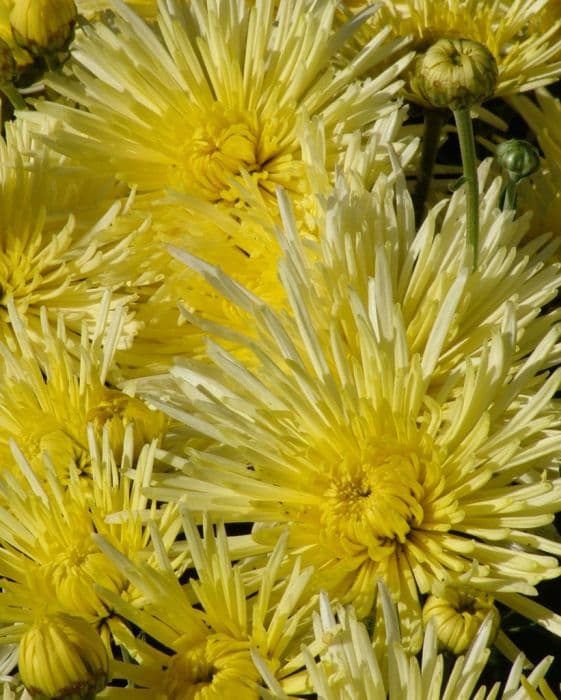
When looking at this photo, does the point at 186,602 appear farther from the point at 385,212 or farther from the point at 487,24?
the point at 487,24

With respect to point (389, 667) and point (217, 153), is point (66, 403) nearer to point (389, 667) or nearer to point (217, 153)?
point (217, 153)

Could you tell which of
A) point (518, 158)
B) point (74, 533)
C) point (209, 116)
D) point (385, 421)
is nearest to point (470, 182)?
point (518, 158)

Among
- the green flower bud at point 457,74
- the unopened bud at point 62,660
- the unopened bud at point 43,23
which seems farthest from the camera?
the unopened bud at point 43,23

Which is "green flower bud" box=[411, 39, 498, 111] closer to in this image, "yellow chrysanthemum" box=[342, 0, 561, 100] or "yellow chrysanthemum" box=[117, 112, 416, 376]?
"yellow chrysanthemum" box=[117, 112, 416, 376]

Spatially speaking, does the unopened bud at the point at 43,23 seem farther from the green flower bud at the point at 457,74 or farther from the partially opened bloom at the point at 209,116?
the green flower bud at the point at 457,74

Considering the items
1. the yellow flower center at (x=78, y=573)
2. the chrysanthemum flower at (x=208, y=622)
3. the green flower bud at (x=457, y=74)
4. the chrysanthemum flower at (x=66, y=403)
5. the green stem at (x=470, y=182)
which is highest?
the green flower bud at (x=457, y=74)

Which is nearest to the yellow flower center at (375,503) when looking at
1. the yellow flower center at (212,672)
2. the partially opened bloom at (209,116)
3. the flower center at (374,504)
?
the flower center at (374,504)

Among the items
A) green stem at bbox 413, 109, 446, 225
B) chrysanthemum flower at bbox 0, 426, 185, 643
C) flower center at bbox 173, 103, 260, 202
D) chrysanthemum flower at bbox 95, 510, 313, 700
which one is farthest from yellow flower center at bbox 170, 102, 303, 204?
chrysanthemum flower at bbox 95, 510, 313, 700
